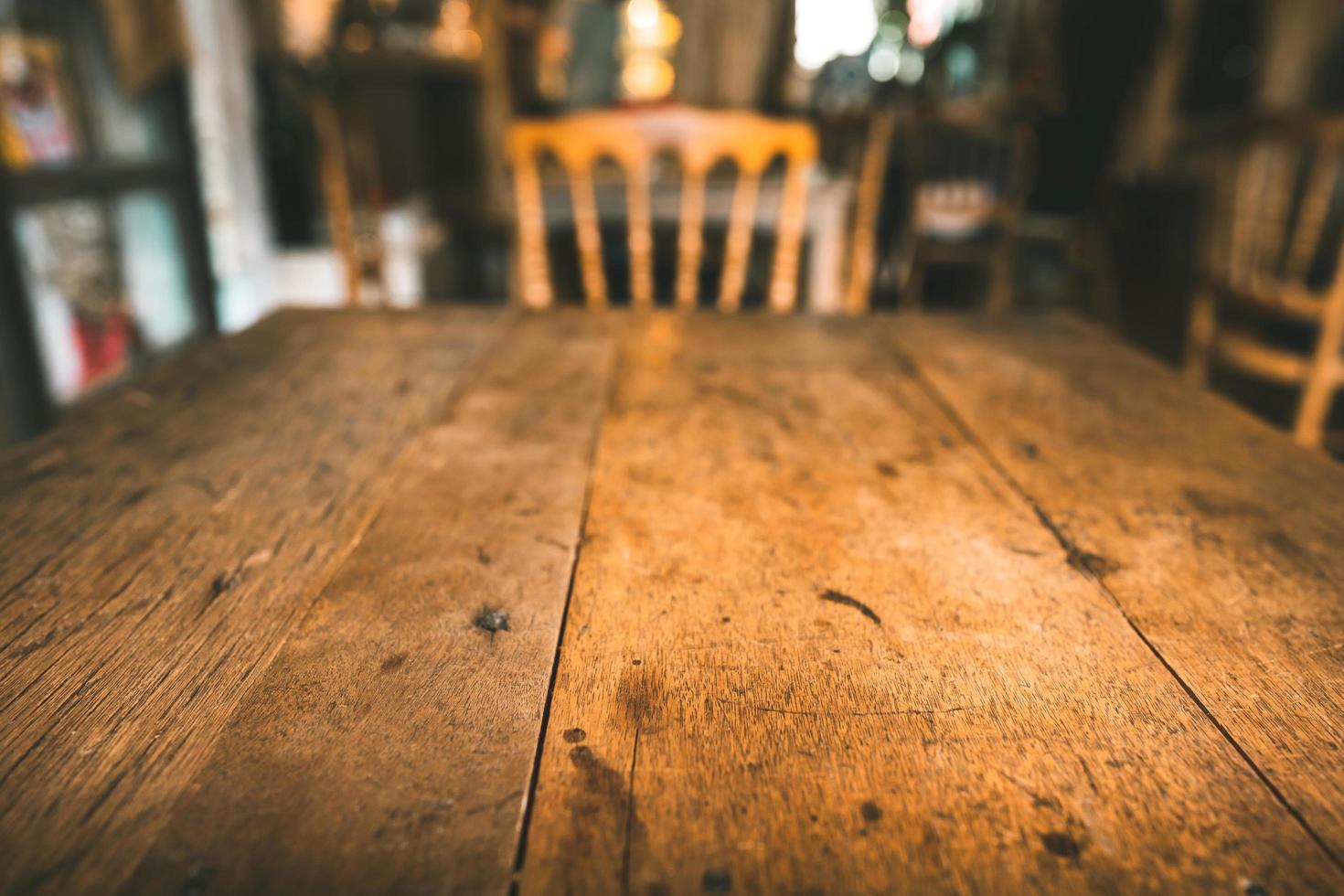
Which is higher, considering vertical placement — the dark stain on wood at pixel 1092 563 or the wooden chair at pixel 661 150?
the wooden chair at pixel 661 150

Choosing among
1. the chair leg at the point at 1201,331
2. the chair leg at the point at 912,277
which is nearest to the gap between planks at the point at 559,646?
the chair leg at the point at 1201,331

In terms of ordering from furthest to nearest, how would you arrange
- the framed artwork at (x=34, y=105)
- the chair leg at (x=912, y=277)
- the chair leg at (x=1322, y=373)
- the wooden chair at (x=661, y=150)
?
1. the chair leg at (x=912, y=277)
2. the framed artwork at (x=34, y=105)
3. the chair leg at (x=1322, y=373)
4. the wooden chair at (x=661, y=150)

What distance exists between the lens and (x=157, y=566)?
550mm

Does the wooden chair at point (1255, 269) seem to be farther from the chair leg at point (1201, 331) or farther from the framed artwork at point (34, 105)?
the framed artwork at point (34, 105)

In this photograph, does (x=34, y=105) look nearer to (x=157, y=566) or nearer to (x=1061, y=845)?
(x=157, y=566)

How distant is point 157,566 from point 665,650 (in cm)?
36

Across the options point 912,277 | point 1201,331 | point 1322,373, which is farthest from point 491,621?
point 912,277

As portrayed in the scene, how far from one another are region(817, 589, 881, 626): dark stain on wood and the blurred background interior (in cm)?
92

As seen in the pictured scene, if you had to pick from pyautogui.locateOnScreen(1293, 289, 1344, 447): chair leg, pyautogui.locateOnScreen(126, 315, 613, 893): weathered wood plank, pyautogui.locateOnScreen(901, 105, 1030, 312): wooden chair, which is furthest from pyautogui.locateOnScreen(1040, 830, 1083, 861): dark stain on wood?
pyautogui.locateOnScreen(901, 105, 1030, 312): wooden chair

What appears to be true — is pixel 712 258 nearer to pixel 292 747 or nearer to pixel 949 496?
pixel 949 496

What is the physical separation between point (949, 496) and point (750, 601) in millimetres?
250

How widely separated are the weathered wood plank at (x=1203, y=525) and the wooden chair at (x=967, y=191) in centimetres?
198

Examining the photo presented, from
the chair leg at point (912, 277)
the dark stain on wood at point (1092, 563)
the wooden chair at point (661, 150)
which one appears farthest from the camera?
the chair leg at point (912, 277)

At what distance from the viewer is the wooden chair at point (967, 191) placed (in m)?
2.84
